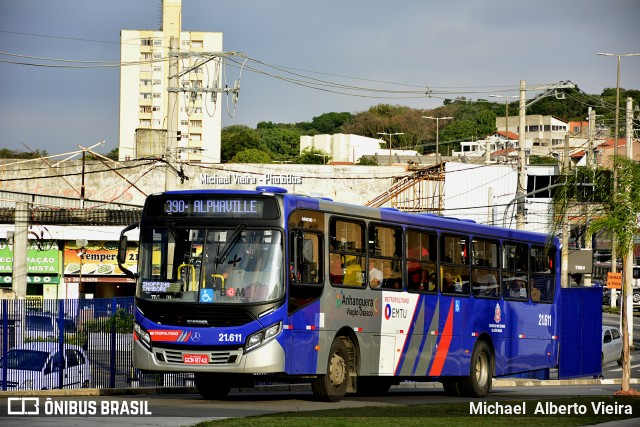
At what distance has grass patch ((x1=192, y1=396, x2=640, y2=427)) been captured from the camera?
13.5 m

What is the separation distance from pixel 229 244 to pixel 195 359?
1770 millimetres

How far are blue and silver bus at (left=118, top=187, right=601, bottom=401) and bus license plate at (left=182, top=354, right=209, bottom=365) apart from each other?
0.02 m

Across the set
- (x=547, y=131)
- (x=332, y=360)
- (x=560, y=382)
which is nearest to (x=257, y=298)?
(x=332, y=360)

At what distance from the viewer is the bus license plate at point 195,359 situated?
1644 centimetres

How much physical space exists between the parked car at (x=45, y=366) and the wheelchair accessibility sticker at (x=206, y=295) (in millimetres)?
5710

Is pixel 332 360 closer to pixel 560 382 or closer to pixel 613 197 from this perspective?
pixel 613 197

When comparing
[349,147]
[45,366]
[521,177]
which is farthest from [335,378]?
[349,147]

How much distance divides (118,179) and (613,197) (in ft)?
165

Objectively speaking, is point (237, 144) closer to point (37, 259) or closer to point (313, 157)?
point (313, 157)

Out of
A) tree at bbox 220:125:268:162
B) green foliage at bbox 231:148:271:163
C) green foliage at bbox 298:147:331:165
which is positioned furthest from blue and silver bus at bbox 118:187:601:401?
green foliage at bbox 298:147:331:165

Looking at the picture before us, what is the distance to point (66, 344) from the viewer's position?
21.0 meters

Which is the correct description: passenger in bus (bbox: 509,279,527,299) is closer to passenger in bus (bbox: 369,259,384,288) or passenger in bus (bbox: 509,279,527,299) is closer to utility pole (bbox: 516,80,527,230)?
passenger in bus (bbox: 369,259,384,288)

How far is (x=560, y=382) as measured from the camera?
30.8m

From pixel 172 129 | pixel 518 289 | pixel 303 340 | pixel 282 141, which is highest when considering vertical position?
pixel 282 141
